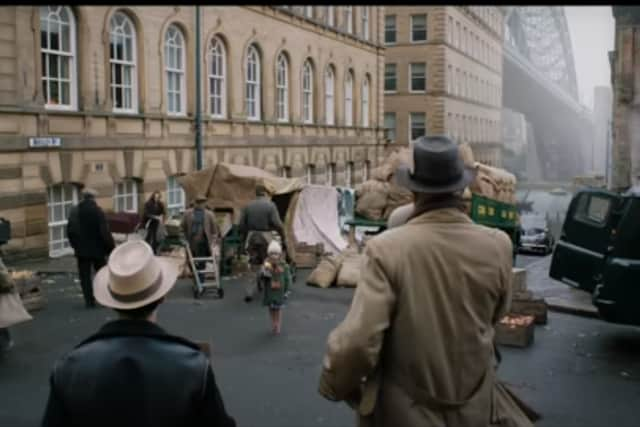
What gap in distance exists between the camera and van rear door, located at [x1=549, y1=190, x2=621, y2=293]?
11688mm

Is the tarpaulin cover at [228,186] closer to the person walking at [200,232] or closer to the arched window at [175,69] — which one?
the person walking at [200,232]

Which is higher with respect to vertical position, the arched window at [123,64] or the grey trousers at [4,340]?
the arched window at [123,64]

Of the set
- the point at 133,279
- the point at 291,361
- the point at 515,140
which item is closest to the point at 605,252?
the point at 291,361

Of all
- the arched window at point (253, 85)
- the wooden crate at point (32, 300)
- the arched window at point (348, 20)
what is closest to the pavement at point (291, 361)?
the wooden crate at point (32, 300)

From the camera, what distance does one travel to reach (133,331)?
318 cm

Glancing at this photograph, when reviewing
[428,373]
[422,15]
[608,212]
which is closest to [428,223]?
[428,373]

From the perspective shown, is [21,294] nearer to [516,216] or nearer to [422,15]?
[516,216]

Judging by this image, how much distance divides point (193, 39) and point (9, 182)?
9.80 metres

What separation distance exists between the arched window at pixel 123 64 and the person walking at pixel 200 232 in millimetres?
9599

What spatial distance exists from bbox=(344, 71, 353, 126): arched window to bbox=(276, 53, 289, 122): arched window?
22.8 ft

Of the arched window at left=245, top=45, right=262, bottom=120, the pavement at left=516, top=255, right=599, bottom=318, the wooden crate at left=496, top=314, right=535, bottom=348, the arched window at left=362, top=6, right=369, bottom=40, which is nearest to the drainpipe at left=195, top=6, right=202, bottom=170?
the arched window at left=245, top=45, right=262, bottom=120

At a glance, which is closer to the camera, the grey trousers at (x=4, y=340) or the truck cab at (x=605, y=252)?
the grey trousers at (x=4, y=340)

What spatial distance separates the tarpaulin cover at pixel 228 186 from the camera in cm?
1917

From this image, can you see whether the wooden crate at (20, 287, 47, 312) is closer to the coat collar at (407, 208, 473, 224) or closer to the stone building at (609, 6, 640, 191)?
the coat collar at (407, 208, 473, 224)
